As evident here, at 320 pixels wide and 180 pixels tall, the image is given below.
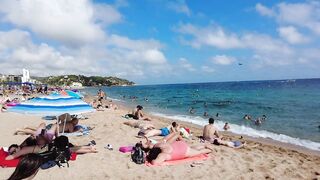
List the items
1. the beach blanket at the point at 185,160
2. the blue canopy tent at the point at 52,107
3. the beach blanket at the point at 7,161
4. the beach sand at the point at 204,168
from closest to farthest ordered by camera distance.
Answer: the beach sand at the point at 204,168 < the beach blanket at the point at 7,161 < the beach blanket at the point at 185,160 < the blue canopy tent at the point at 52,107

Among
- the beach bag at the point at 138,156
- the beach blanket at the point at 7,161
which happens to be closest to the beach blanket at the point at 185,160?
the beach bag at the point at 138,156

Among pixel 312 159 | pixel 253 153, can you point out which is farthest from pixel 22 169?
pixel 312 159

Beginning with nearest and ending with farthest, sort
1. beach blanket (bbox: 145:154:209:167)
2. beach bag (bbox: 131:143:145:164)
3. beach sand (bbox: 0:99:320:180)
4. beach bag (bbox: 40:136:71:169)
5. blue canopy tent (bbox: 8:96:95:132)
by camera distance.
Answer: beach sand (bbox: 0:99:320:180), beach bag (bbox: 40:136:71:169), beach blanket (bbox: 145:154:209:167), beach bag (bbox: 131:143:145:164), blue canopy tent (bbox: 8:96:95:132)

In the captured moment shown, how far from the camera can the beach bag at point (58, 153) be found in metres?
8.73

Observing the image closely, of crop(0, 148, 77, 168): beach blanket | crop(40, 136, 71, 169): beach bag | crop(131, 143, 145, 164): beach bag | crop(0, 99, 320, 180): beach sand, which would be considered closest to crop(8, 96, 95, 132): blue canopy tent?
crop(0, 99, 320, 180): beach sand

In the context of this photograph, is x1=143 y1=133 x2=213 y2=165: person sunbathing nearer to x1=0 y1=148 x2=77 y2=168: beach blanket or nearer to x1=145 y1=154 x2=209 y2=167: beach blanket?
x1=145 y1=154 x2=209 y2=167: beach blanket

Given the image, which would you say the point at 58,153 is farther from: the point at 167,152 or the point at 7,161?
the point at 167,152

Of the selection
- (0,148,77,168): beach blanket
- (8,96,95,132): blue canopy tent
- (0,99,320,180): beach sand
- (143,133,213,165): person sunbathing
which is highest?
(8,96,95,132): blue canopy tent

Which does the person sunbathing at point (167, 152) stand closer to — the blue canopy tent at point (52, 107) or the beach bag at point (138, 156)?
the beach bag at point (138, 156)

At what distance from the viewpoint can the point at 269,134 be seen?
58.3 feet

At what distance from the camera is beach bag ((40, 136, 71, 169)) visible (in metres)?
8.73

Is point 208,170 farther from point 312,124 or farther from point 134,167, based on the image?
point 312,124

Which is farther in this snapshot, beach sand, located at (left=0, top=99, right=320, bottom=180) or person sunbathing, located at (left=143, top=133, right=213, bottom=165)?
person sunbathing, located at (left=143, top=133, right=213, bottom=165)

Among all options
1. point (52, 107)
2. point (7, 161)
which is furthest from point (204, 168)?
point (52, 107)
